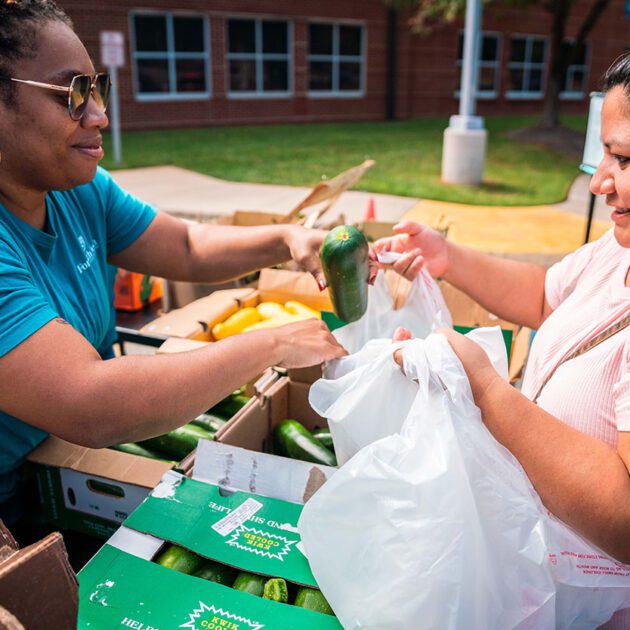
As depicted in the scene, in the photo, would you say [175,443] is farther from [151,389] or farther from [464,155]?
[464,155]

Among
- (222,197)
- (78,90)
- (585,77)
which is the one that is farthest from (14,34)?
(585,77)

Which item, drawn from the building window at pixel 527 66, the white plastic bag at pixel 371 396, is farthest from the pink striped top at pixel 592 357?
the building window at pixel 527 66

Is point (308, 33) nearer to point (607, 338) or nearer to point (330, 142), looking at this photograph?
point (330, 142)

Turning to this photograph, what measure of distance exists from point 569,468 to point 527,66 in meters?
27.3

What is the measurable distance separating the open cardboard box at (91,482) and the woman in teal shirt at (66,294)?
0.32 ft

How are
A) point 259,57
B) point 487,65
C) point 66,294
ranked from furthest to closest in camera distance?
point 487,65 < point 259,57 < point 66,294

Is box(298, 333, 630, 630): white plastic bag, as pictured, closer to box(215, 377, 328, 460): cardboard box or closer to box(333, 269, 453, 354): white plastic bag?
box(215, 377, 328, 460): cardboard box

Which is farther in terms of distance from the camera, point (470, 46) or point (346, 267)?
point (470, 46)

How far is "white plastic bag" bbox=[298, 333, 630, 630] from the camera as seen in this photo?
4.46 feet

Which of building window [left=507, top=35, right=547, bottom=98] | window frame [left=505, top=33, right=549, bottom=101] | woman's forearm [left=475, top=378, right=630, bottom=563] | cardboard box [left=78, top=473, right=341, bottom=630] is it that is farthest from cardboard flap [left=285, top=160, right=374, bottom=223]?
building window [left=507, top=35, right=547, bottom=98]

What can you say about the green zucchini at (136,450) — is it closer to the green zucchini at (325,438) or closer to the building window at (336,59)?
the green zucchini at (325,438)

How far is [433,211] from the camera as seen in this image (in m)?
9.07

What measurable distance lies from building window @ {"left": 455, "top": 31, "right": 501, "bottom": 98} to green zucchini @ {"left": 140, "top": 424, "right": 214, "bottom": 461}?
79.8 ft

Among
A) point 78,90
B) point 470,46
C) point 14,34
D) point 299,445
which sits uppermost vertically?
point 470,46
